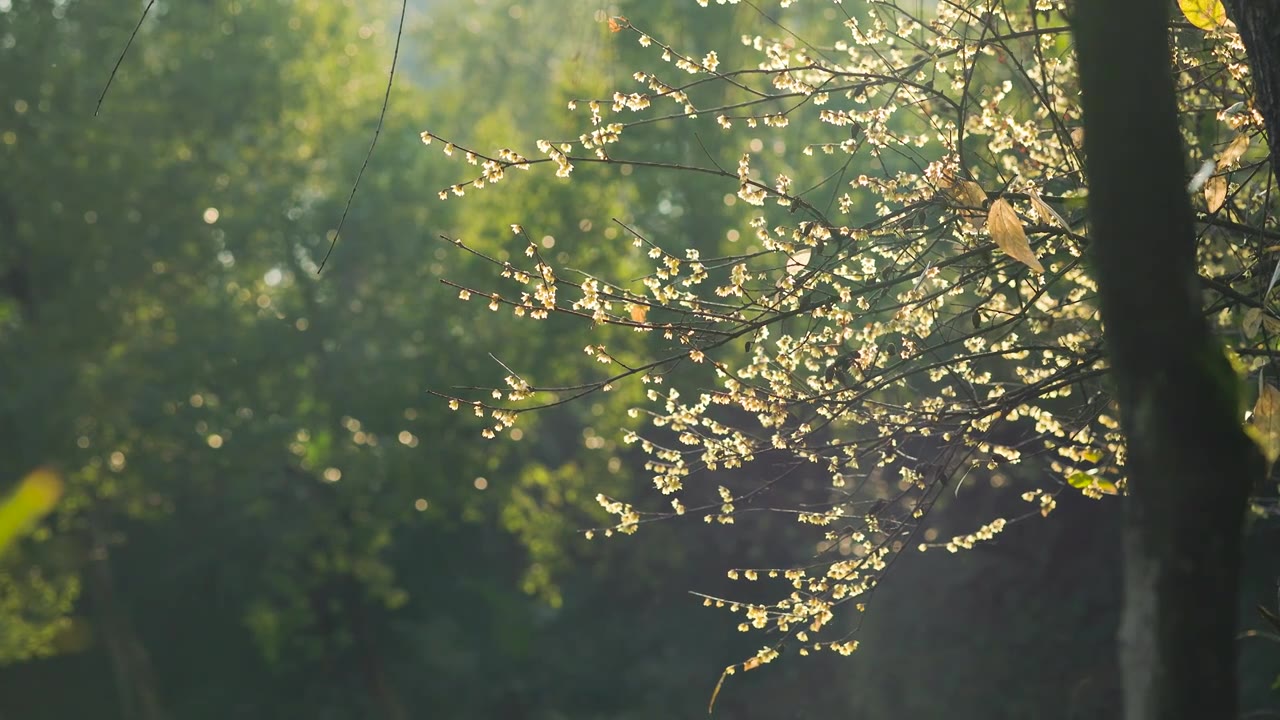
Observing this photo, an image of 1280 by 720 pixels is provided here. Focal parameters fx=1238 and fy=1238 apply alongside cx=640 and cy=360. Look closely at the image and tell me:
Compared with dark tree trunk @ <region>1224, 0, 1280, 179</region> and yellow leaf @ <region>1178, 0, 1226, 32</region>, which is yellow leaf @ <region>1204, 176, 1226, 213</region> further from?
dark tree trunk @ <region>1224, 0, 1280, 179</region>

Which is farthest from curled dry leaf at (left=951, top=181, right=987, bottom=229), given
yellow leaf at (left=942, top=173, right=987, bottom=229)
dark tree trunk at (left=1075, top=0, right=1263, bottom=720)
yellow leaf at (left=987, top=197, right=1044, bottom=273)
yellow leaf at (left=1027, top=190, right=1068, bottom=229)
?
dark tree trunk at (left=1075, top=0, right=1263, bottom=720)

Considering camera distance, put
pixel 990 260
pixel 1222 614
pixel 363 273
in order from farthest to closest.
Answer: pixel 363 273, pixel 990 260, pixel 1222 614

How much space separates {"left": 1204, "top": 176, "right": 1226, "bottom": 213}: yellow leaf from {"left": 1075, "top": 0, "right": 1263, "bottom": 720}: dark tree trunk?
5.37 ft

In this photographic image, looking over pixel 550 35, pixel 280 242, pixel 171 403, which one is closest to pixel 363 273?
pixel 280 242

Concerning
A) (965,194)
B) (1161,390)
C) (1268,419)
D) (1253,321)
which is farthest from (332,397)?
(1161,390)

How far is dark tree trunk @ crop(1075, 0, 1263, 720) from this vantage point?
2596 millimetres

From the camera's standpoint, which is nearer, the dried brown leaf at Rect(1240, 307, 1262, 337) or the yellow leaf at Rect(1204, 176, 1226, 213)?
the dried brown leaf at Rect(1240, 307, 1262, 337)

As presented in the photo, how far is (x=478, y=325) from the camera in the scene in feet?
51.8

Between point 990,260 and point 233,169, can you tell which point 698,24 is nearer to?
point 233,169

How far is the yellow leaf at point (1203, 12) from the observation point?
144 inches

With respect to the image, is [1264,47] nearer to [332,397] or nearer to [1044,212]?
[1044,212]

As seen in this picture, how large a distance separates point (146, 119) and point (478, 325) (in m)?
4.96

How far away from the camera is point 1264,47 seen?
329 centimetres

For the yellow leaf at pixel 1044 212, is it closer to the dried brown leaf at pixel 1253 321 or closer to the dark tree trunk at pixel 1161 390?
the dried brown leaf at pixel 1253 321
